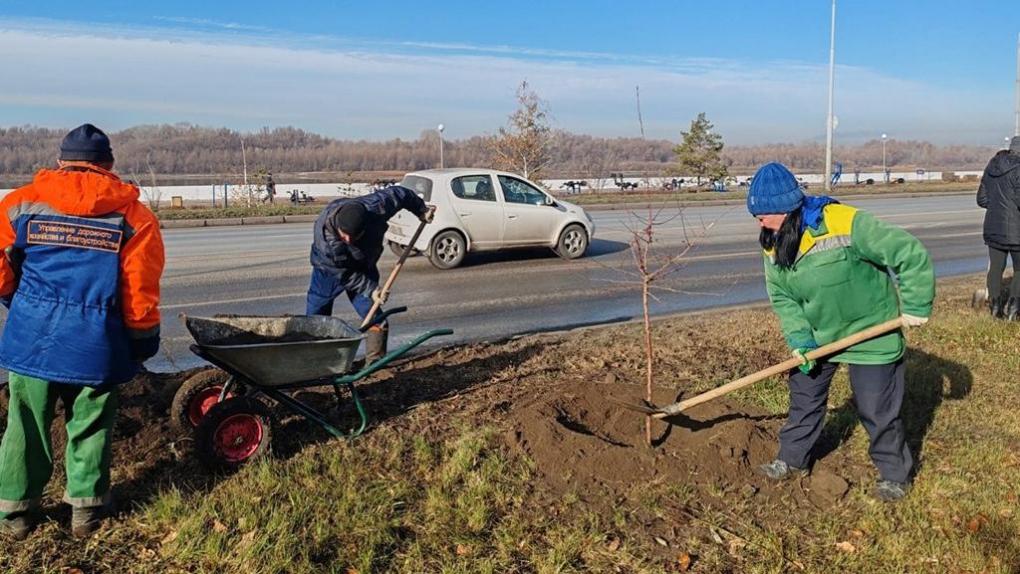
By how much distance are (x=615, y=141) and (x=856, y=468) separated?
80631mm

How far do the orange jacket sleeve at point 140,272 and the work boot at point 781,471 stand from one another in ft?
10.5

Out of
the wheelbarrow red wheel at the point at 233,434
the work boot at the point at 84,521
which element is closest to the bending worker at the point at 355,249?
the wheelbarrow red wheel at the point at 233,434

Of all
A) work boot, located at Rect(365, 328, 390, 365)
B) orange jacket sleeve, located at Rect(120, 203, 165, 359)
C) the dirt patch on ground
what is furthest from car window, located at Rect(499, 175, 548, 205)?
orange jacket sleeve, located at Rect(120, 203, 165, 359)

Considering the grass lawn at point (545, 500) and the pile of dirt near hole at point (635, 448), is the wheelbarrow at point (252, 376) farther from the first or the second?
the pile of dirt near hole at point (635, 448)

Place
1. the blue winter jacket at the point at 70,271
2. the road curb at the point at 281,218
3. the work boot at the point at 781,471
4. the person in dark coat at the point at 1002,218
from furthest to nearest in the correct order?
the road curb at the point at 281,218 < the person in dark coat at the point at 1002,218 < the work boot at the point at 781,471 < the blue winter jacket at the point at 70,271

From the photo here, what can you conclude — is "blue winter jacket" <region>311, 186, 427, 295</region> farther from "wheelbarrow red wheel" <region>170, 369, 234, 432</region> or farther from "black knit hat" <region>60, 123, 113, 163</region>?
"black knit hat" <region>60, 123, 113, 163</region>

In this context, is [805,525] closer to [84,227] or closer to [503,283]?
[84,227]

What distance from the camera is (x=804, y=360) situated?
4.25 m

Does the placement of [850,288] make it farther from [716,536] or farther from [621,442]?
[621,442]

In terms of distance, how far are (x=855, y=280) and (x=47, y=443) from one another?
12.4 ft

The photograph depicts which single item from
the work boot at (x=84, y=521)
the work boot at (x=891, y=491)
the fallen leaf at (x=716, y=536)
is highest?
the work boot at (x=84, y=521)

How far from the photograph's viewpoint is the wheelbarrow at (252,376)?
4.19m

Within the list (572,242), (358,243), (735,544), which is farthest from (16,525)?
(572,242)

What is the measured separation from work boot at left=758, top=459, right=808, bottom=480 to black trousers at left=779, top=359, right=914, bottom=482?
0.03 m
